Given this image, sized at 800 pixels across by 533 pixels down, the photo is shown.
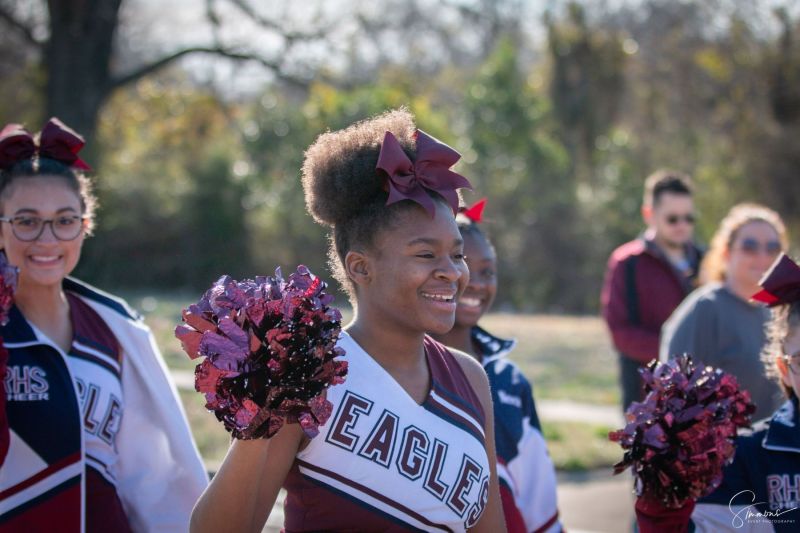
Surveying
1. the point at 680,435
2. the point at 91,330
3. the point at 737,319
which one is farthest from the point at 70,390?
the point at 737,319

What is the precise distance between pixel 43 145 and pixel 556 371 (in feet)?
31.2

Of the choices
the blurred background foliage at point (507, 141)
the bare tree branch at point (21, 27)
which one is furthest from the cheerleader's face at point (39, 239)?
the blurred background foliage at point (507, 141)

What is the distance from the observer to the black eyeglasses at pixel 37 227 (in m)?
3.57

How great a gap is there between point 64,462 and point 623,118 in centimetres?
2797

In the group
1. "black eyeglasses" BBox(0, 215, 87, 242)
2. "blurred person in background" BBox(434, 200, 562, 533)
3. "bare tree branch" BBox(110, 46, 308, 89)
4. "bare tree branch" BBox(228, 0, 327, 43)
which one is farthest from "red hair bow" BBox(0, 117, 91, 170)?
"bare tree branch" BBox(228, 0, 327, 43)

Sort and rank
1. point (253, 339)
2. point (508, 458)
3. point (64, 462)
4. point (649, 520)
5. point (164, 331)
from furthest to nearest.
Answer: point (164, 331) → point (508, 458) → point (64, 462) → point (649, 520) → point (253, 339)

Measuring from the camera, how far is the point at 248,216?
74.9ft

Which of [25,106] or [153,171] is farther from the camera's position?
[153,171]

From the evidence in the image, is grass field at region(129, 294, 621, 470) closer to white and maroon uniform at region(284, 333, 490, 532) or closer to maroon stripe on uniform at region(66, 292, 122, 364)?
maroon stripe on uniform at region(66, 292, 122, 364)

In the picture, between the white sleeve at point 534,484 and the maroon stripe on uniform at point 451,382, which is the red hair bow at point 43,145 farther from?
the white sleeve at point 534,484

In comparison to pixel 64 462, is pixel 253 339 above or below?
above

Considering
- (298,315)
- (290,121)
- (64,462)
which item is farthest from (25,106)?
(298,315)

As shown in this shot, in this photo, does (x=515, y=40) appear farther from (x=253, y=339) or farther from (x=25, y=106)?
(x=253, y=339)

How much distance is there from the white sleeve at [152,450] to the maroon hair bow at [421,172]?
4.90 ft
